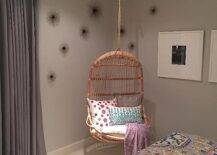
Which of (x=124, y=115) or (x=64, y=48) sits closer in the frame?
(x=124, y=115)

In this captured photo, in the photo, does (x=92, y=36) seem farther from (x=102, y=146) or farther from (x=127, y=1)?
(x=102, y=146)

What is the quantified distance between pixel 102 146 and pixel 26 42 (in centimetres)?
196

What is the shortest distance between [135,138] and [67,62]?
135 centimetres

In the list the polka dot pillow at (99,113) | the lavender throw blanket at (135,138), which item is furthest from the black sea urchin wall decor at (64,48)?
the lavender throw blanket at (135,138)

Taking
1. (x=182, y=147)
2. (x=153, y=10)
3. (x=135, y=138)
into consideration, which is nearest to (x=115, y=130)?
(x=135, y=138)

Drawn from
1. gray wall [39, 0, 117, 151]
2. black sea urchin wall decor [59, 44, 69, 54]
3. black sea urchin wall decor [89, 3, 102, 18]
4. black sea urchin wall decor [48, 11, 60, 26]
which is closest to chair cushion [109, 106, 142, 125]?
gray wall [39, 0, 117, 151]

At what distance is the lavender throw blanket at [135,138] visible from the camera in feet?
10.1

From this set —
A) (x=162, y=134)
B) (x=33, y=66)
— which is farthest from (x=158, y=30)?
(x=33, y=66)

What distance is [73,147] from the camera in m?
3.78

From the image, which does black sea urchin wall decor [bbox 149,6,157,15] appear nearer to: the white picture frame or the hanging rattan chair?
the hanging rattan chair

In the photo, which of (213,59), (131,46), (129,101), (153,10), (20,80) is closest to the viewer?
(20,80)

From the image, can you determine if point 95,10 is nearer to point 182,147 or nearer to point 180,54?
point 180,54

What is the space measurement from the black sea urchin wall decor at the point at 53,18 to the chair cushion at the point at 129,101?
1.31 meters

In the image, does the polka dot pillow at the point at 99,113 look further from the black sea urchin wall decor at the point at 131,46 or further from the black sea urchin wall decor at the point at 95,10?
the black sea urchin wall decor at the point at 95,10
